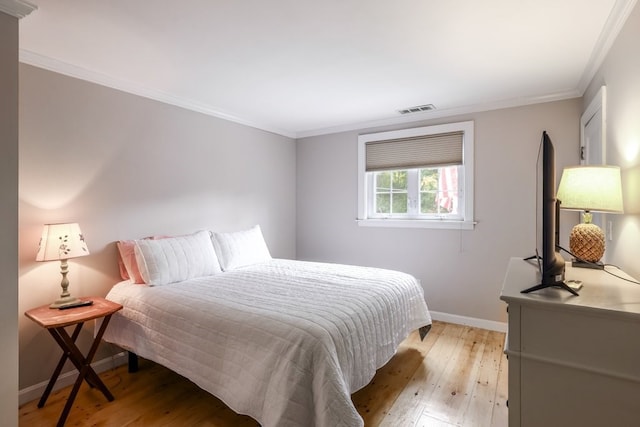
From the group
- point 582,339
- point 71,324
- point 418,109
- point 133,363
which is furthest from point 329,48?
point 133,363

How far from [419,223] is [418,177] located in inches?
21.6

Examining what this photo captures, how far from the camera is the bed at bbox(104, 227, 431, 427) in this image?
Result: 5.12ft

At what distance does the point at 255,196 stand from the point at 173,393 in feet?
7.70

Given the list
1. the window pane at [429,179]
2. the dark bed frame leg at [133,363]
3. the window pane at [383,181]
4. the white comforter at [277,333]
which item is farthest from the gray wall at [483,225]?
the dark bed frame leg at [133,363]

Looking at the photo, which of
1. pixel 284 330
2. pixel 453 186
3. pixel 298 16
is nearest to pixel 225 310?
pixel 284 330

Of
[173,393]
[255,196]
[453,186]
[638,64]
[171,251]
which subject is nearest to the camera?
[638,64]

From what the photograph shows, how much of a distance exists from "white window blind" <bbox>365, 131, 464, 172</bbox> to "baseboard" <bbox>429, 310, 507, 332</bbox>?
1690 millimetres

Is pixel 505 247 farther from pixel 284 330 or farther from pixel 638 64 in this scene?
pixel 284 330

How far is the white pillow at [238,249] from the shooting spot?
3.23 metres

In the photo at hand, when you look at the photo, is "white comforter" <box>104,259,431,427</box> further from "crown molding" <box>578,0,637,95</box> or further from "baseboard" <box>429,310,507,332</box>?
"crown molding" <box>578,0,637,95</box>

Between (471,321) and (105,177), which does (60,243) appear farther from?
(471,321)

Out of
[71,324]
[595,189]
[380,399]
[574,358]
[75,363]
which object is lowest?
[380,399]

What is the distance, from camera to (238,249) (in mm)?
3338

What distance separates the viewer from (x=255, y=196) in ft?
13.4
